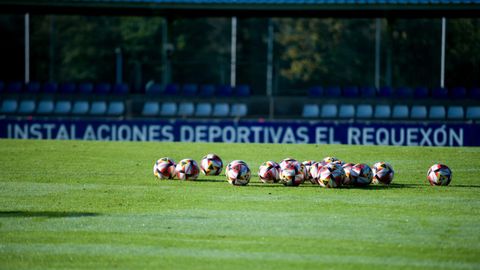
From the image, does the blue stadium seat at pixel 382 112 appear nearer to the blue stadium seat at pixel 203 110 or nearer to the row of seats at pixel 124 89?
the row of seats at pixel 124 89

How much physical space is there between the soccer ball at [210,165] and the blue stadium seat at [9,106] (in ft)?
72.5

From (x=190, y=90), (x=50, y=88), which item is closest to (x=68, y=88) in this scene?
(x=50, y=88)

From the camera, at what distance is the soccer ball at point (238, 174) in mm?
16406

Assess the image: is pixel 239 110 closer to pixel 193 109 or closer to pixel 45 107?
pixel 193 109

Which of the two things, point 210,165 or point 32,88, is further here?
point 32,88

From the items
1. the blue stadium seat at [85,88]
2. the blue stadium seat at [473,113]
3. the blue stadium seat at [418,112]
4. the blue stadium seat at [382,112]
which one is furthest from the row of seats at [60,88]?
the blue stadium seat at [473,113]

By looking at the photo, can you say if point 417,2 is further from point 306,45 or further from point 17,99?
point 306,45

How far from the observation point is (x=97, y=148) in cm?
2686

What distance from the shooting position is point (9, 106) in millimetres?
38656

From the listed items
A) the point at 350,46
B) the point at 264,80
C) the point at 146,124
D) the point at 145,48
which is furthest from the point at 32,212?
the point at 145,48

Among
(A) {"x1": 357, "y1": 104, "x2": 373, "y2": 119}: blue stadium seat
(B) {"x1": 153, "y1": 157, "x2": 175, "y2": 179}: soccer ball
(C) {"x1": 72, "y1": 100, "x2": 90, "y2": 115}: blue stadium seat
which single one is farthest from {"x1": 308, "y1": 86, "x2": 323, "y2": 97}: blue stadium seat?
(B) {"x1": 153, "y1": 157, "x2": 175, "y2": 179}: soccer ball

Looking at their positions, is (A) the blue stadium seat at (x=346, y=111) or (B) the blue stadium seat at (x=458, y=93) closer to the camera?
(A) the blue stadium seat at (x=346, y=111)

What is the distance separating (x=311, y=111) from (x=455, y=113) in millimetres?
6106

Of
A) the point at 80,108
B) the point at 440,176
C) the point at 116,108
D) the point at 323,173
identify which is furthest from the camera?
the point at 80,108
